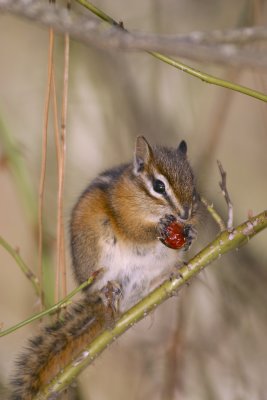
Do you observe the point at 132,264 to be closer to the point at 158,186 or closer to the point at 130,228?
the point at 130,228

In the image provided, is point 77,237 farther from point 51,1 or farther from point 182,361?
point 51,1

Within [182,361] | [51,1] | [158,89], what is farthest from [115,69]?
[51,1]

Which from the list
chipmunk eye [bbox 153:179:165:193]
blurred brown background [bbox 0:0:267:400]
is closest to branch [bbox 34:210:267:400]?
chipmunk eye [bbox 153:179:165:193]

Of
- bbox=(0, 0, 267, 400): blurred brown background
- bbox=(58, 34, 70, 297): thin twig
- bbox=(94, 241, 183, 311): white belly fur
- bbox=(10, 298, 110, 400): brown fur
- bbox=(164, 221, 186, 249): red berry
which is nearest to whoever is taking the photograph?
bbox=(58, 34, 70, 297): thin twig

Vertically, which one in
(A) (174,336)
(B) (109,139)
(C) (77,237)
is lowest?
(A) (174,336)

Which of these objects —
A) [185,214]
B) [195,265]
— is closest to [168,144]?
[185,214]

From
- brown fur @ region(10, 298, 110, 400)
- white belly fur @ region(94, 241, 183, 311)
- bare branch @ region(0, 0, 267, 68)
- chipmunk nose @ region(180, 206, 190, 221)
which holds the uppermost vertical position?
white belly fur @ region(94, 241, 183, 311)

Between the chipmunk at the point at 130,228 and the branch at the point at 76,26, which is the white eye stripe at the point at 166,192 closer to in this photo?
the chipmunk at the point at 130,228

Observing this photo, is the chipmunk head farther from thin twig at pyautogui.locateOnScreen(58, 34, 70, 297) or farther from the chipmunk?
thin twig at pyautogui.locateOnScreen(58, 34, 70, 297)
